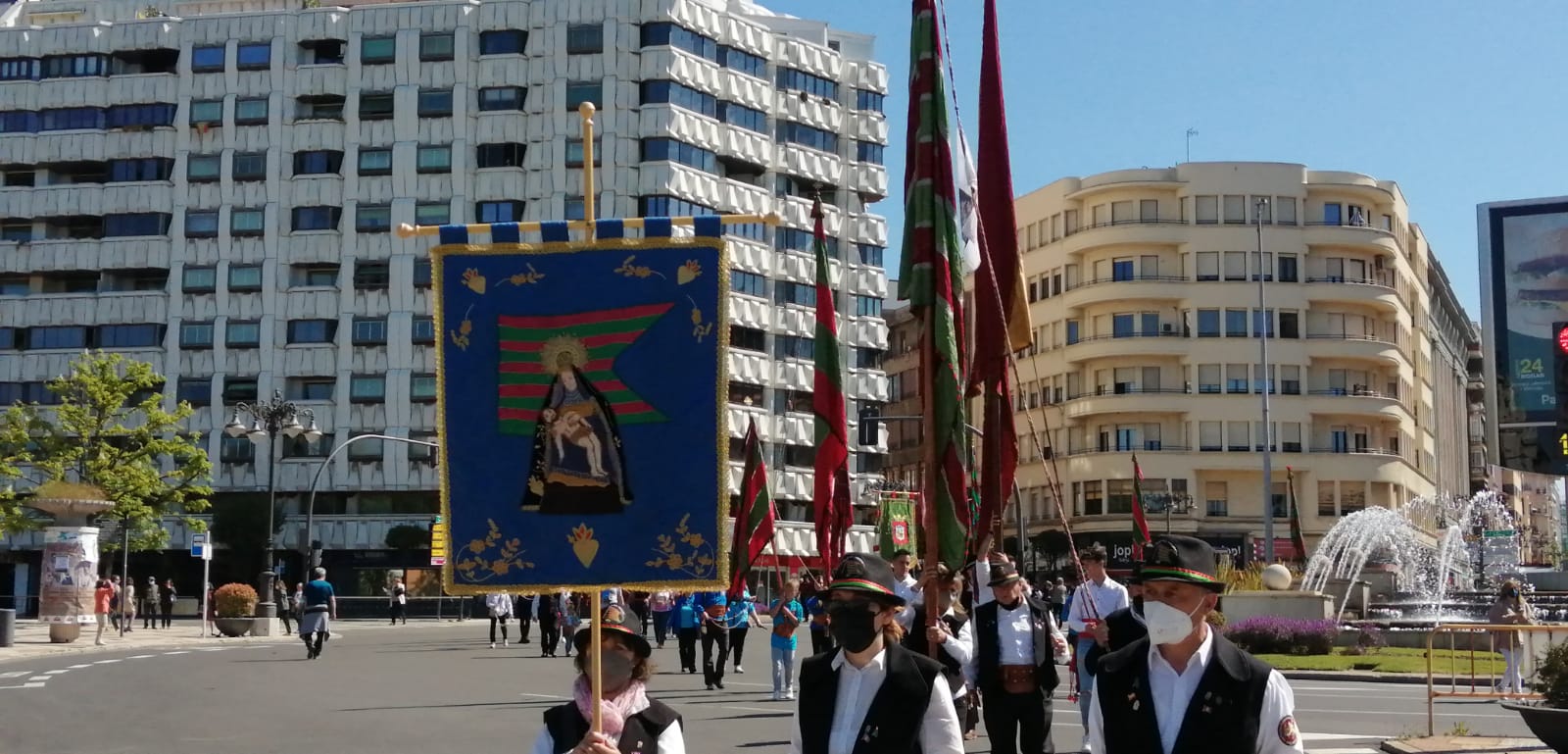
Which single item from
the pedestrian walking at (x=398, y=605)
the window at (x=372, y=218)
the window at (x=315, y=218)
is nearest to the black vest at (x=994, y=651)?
the pedestrian walking at (x=398, y=605)

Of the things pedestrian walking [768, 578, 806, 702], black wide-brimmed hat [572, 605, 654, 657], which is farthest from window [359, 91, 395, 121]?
black wide-brimmed hat [572, 605, 654, 657]

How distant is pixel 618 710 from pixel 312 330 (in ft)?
242

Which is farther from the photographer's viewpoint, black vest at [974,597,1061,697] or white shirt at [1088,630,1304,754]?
black vest at [974,597,1061,697]

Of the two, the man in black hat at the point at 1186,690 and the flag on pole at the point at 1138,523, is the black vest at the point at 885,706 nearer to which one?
the man in black hat at the point at 1186,690

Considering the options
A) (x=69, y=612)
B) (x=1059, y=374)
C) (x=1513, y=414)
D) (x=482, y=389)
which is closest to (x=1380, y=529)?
(x=1059, y=374)

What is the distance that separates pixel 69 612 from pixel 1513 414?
3131 centimetres

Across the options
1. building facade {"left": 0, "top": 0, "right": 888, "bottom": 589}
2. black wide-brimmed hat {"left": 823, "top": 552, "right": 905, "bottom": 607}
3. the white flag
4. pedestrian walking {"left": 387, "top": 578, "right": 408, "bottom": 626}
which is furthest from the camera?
building facade {"left": 0, "top": 0, "right": 888, "bottom": 589}

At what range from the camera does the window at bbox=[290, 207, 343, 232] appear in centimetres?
7756

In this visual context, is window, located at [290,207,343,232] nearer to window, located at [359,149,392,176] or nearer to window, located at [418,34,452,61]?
window, located at [359,149,392,176]

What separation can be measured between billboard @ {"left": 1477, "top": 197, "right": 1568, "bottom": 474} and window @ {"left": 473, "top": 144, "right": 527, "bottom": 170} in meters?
47.4

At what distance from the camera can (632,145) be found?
249ft

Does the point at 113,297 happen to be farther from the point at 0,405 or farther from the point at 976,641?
the point at 976,641

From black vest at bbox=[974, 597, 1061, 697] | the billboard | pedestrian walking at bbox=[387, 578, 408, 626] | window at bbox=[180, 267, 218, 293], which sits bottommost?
pedestrian walking at bbox=[387, 578, 408, 626]

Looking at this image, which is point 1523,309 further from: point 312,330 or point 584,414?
point 312,330
